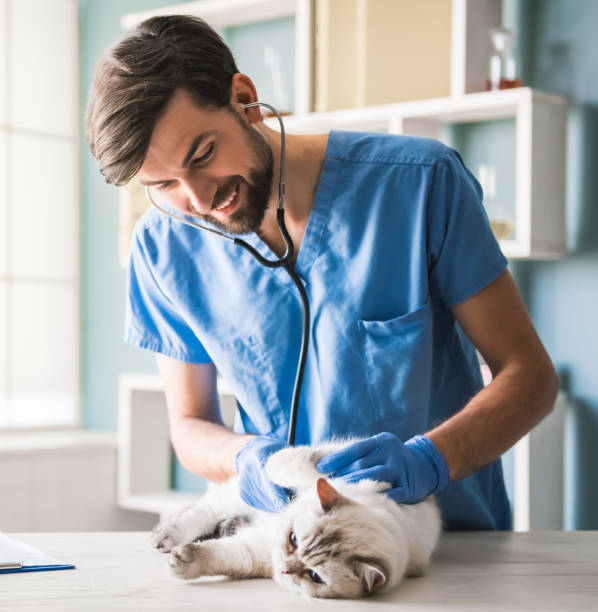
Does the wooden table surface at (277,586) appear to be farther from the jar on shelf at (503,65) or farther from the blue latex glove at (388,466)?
the jar on shelf at (503,65)

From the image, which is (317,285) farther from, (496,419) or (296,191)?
(496,419)

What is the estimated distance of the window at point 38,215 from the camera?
3.65 meters

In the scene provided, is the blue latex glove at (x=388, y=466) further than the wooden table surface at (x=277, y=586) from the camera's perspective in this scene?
Yes

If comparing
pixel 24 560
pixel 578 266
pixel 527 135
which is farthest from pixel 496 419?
pixel 578 266

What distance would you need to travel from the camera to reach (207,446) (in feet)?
Answer: 4.57

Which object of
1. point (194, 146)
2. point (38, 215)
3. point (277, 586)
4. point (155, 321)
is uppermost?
point (38, 215)

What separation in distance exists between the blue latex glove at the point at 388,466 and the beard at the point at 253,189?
39 centimetres

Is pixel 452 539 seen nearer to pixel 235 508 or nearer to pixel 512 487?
pixel 235 508

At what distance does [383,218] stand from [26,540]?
693 millimetres

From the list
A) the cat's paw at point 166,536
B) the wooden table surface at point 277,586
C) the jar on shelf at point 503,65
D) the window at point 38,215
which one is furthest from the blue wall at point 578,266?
the window at point 38,215

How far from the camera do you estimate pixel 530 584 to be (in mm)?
Result: 984

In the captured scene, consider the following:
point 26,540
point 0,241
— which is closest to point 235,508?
point 26,540

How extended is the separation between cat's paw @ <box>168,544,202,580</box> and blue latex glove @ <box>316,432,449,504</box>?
0.18m

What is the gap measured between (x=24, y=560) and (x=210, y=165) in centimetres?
55
